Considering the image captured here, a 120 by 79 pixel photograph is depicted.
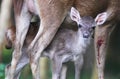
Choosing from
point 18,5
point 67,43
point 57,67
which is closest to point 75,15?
point 67,43

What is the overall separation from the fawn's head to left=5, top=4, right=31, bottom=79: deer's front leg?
0.72 metres

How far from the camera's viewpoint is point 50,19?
11367mm

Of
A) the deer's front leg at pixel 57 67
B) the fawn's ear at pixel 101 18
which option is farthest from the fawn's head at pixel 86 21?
the deer's front leg at pixel 57 67

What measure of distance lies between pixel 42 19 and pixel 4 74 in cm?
154

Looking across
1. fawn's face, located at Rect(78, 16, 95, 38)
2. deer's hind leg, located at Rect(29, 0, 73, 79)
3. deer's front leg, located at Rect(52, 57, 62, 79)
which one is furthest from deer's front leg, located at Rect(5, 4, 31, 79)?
fawn's face, located at Rect(78, 16, 95, 38)

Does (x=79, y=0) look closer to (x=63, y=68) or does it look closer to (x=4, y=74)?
(x=63, y=68)

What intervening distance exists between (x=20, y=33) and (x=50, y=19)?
1.86ft

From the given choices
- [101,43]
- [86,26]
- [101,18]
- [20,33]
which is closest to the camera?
[86,26]

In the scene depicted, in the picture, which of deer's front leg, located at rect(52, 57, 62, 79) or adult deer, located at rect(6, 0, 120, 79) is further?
deer's front leg, located at rect(52, 57, 62, 79)

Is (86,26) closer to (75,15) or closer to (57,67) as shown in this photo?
(75,15)

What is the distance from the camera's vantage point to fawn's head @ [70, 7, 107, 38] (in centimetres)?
1129

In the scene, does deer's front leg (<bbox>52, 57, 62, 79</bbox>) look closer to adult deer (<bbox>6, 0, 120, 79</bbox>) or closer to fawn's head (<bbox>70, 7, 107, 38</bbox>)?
adult deer (<bbox>6, 0, 120, 79</bbox>)

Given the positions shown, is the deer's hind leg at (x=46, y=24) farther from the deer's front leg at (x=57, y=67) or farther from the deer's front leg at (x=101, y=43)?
the deer's front leg at (x=101, y=43)

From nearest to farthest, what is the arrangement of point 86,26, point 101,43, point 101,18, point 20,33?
point 86,26
point 101,18
point 20,33
point 101,43
